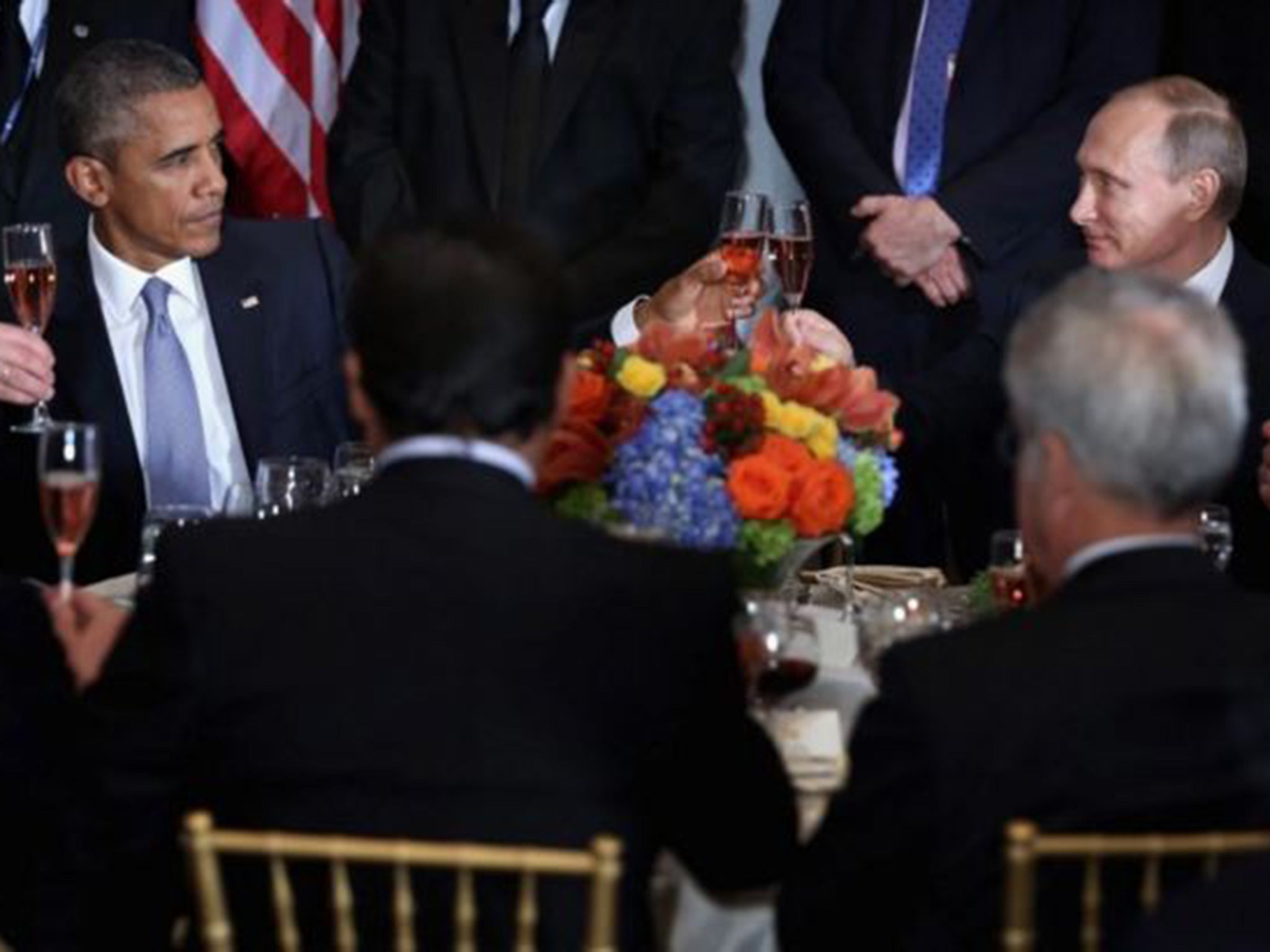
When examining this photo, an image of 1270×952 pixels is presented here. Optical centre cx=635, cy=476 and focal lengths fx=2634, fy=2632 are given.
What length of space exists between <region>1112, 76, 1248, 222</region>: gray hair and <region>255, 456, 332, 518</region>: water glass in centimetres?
200

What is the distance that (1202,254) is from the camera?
5176mm

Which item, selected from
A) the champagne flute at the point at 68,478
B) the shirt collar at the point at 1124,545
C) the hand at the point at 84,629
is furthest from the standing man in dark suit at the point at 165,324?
the shirt collar at the point at 1124,545

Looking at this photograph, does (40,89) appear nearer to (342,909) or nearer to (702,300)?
(702,300)

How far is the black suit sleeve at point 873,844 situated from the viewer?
259 centimetres

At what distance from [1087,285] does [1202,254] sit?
2.59m

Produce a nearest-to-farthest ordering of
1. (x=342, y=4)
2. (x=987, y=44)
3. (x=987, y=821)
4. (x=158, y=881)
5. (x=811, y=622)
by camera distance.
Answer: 1. (x=987, y=821)
2. (x=158, y=881)
3. (x=811, y=622)
4. (x=987, y=44)
5. (x=342, y=4)

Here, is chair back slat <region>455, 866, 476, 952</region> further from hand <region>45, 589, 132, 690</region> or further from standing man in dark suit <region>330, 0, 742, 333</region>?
standing man in dark suit <region>330, 0, 742, 333</region>

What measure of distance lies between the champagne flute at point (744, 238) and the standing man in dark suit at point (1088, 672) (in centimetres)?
158

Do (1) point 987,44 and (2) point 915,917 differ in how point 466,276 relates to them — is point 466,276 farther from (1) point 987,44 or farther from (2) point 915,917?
(1) point 987,44

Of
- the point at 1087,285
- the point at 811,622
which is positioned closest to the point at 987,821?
the point at 1087,285

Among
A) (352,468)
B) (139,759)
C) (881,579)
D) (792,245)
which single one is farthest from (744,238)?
(139,759)

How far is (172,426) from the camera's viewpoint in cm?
485

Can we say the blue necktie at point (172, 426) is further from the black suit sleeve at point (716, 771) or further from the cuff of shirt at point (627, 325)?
the black suit sleeve at point (716, 771)

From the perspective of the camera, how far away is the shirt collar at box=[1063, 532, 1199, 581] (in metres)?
2.65
